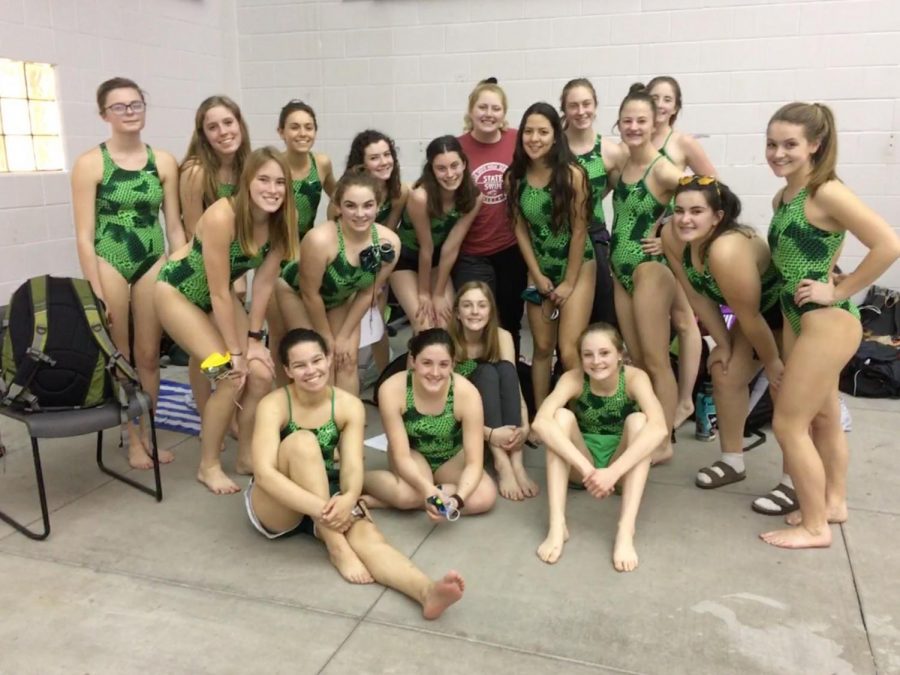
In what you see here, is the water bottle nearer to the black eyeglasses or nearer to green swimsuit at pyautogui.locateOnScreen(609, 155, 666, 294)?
green swimsuit at pyautogui.locateOnScreen(609, 155, 666, 294)

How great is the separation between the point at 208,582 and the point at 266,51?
4910 mm

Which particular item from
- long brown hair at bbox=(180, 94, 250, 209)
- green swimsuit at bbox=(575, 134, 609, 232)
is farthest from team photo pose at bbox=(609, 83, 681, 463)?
long brown hair at bbox=(180, 94, 250, 209)

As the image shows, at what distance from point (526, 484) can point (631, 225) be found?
1217mm

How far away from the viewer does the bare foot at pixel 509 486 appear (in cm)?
323

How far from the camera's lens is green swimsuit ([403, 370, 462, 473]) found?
3.02 meters

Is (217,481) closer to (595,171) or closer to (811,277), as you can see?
(595,171)

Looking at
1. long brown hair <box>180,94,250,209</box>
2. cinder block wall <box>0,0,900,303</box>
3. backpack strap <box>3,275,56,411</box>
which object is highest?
cinder block wall <box>0,0,900,303</box>

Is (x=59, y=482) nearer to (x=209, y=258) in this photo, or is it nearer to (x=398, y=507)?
(x=209, y=258)

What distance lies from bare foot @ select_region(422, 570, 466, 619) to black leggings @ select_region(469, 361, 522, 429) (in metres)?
1.10

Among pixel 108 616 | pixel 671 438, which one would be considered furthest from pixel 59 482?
pixel 671 438

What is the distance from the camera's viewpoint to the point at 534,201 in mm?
3506

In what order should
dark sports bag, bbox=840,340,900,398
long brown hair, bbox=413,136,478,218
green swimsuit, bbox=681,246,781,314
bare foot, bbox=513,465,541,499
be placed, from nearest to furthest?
1. green swimsuit, bbox=681,246,781,314
2. bare foot, bbox=513,465,541,499
3. long brown hair, bbox=413,136,478,218
4. dark sports bag, bbox=840,340,900,398

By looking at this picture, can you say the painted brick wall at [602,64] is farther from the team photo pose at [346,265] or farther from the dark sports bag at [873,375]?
the team photo pose at [346,265]

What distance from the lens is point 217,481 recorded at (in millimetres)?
3328
